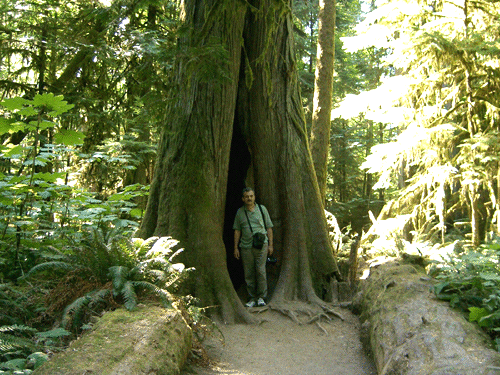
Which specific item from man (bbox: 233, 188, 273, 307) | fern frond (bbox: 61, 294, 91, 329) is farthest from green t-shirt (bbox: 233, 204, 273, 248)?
fern frond (bbox: 61, 294, 91, 329)

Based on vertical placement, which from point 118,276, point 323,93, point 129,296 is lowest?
point 129,296

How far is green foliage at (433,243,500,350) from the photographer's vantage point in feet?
13.4

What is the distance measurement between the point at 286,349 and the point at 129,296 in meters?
2.67

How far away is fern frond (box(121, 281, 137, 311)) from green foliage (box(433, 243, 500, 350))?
135 inches

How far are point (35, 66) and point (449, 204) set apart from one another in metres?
13.0

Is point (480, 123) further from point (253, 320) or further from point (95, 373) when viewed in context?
point (95, 373)

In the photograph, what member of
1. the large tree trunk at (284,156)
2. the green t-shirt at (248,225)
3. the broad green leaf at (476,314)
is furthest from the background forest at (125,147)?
the large tree trunk at (284,156)

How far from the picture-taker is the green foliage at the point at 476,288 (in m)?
4.07

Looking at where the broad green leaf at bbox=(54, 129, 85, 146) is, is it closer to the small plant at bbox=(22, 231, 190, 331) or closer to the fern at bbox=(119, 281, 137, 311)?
the small plant at bbox=(22, 231, 190, 331)

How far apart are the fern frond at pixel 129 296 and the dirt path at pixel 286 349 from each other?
974 millimetres

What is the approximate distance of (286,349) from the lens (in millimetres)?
5730

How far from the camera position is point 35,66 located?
917cm

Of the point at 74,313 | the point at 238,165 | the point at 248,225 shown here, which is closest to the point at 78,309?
the point at 74,313

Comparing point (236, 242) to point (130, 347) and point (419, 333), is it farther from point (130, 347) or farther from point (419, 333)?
point (130, 347)
